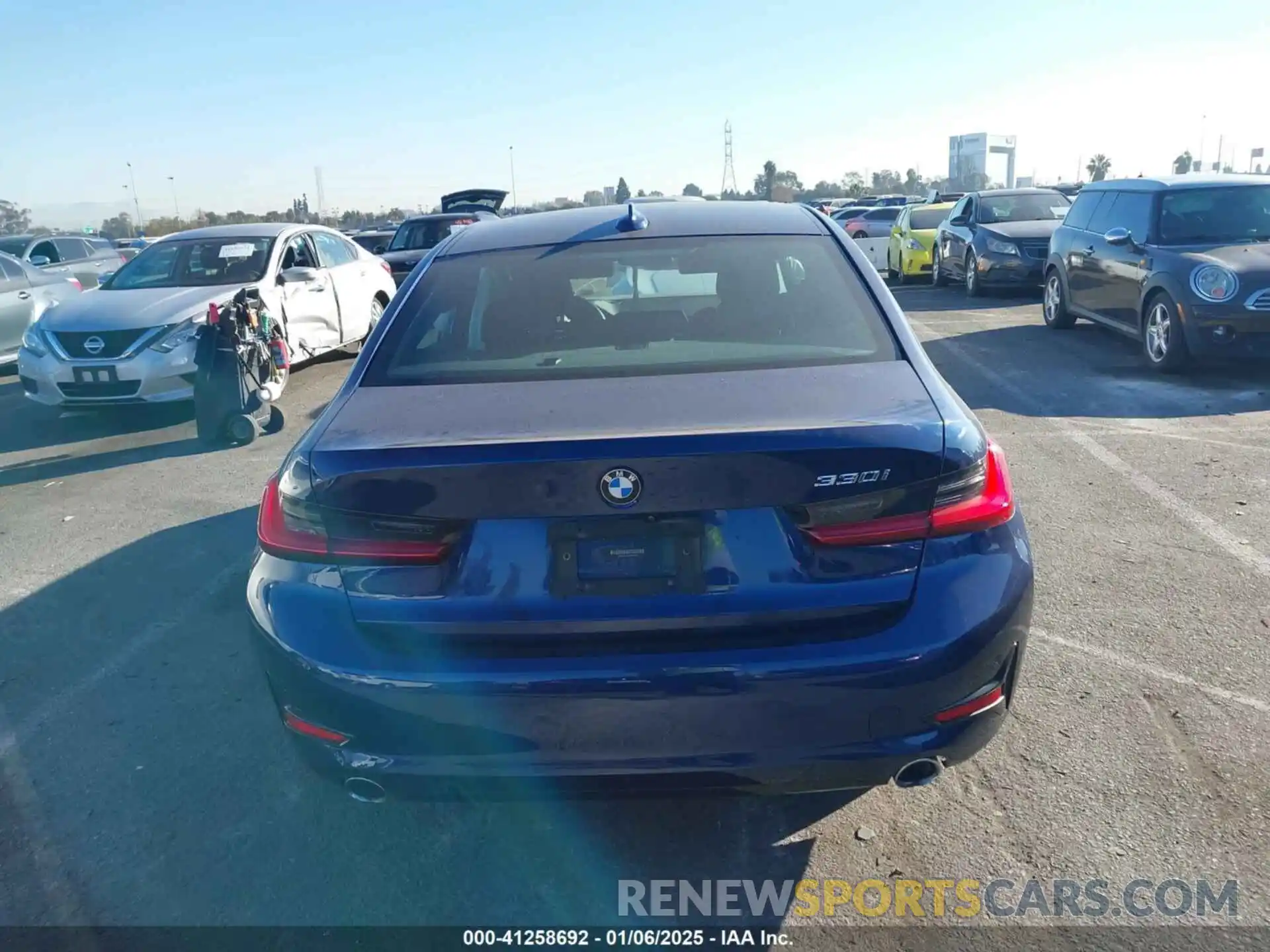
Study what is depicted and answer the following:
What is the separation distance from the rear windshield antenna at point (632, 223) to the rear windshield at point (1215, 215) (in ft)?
25.0

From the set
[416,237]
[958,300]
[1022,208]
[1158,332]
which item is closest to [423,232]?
[416,237]

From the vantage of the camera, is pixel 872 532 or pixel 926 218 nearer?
pixel 872 532

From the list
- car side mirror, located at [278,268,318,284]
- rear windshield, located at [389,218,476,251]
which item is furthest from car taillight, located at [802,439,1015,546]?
rear windshield, located at [389,218,476,251]

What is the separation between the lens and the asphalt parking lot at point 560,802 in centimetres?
276

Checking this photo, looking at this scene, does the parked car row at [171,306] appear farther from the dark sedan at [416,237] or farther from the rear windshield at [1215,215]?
the rear windshield at [1215,215]

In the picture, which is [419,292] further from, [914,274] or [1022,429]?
[914,274]

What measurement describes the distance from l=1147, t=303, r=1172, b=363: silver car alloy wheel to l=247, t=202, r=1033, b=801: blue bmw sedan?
7.57m

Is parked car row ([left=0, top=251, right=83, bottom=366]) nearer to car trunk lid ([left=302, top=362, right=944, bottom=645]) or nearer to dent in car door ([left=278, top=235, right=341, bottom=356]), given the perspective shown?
dent in car door ([left=278, top=235, right=341, bottom=356])

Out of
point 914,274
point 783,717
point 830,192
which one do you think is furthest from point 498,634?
point 830,192

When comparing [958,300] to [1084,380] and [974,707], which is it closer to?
[1084,380]

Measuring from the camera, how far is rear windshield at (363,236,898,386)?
9.66 ft

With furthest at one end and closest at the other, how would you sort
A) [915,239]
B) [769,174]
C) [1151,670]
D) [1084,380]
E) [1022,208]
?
[769,174] → [915,239] → [1022,208] → [1084,380] → [1151,670]

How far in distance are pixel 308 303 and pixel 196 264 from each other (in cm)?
113

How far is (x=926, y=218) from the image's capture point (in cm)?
1953
